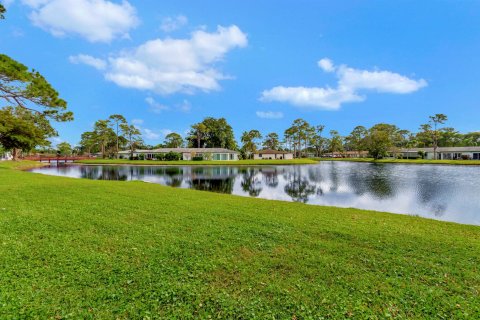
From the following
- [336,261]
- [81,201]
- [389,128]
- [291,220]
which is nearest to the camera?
[336,261]

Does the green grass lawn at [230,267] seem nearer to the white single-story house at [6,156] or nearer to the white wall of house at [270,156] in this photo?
the white wall of house at [270,156]

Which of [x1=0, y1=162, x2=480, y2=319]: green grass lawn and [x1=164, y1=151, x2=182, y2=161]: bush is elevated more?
[x1=164, y1=151, x2=182, y2=161]: bush

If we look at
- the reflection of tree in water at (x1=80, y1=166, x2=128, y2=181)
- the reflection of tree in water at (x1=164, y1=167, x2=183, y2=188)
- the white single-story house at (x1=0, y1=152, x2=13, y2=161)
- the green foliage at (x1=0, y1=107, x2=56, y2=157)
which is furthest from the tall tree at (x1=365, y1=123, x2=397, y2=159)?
the white single-story house at (x1=0, y1=152, x2=13, y2=161)

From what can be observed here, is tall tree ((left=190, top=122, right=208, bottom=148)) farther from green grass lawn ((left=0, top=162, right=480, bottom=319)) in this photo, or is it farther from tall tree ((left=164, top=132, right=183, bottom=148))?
green grass lawn ((left=0, top=162, right=480, bottom=319))

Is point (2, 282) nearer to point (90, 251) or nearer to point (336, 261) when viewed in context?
point (90, 251)

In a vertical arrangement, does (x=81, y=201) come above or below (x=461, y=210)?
above

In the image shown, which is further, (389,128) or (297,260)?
(389,128)

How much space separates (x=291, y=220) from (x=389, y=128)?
84369 mm

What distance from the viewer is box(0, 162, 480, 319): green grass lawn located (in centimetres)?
322

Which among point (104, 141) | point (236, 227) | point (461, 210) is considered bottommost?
point (461, 210)

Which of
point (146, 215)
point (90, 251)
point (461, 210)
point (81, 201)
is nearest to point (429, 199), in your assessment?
point (461, 210)

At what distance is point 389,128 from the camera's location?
7731 cm

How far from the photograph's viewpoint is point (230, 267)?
423cm

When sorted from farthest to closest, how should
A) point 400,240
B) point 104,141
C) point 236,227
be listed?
point 104,141
point 236,227
point 400,240
